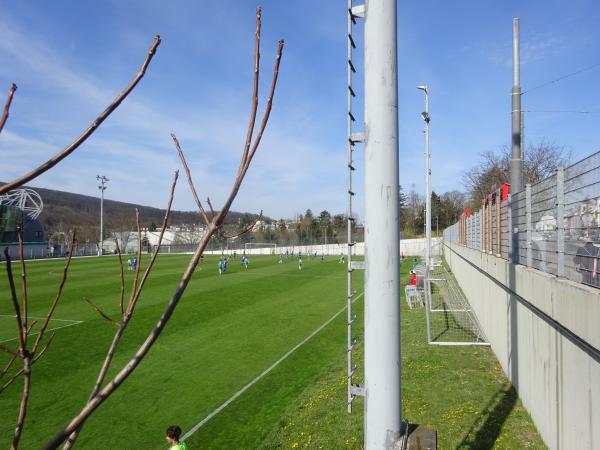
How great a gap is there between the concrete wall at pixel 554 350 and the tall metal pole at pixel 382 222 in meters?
1.85

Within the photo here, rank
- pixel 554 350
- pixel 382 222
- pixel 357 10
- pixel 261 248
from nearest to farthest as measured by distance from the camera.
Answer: pixel 382 222 < pixel 357 10 < pixel 554 350 < pixel 261 248

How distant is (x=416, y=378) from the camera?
29.0ft

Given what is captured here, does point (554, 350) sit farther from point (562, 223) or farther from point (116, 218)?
point (116, 218)

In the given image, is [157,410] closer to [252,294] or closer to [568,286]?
[568,286]

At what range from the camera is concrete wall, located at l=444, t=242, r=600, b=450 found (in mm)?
3881

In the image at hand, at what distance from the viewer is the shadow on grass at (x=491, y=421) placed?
602 centimetres

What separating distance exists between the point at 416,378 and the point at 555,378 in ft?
13.1

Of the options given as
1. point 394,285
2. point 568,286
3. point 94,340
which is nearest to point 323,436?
point 568,286

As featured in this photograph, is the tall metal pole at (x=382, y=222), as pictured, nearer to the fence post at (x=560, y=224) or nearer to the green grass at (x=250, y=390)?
the fence post at (x=560, y=224)

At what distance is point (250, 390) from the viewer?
9273 mm

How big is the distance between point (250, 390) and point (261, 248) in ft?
242

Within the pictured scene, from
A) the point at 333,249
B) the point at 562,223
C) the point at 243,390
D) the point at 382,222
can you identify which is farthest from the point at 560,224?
the point at 333,249

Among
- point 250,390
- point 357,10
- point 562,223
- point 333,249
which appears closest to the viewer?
point 357,10

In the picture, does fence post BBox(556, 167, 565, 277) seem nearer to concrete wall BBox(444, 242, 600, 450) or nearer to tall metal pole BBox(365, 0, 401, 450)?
concrete wall BBox(444, 242, 600, 450)
